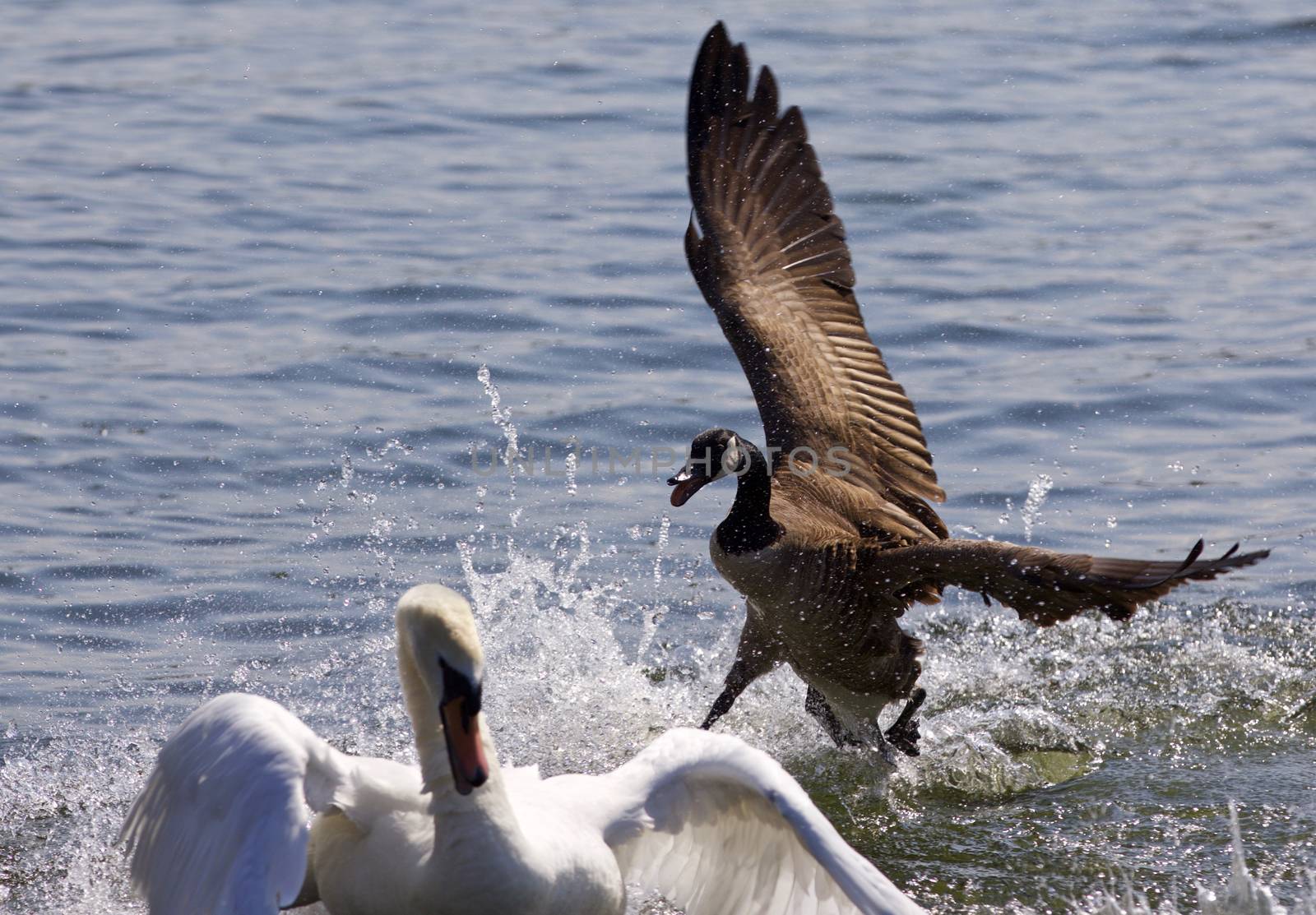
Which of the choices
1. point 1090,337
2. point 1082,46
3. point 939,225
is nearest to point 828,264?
point 1090,337

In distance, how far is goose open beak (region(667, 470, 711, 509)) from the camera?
19.7ft

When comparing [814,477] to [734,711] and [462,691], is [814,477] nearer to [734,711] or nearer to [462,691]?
[734,711]

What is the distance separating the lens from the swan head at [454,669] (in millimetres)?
3959

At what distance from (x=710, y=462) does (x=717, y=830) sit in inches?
65.7

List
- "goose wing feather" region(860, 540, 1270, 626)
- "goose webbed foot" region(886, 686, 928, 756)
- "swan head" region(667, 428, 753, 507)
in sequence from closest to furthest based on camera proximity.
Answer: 1. "goose wing feather" region(860, 540, 1270, 626)
2. "swan head" region(667, 428, 753, 507)
3. "goose webbed foot" region(886, 686, 928, 756)

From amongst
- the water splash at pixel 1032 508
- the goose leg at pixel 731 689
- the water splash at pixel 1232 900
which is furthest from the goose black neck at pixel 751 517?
the water splash at pixel 1032 508

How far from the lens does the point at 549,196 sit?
12.0 m

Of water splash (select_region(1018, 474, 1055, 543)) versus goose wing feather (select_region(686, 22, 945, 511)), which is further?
water splash (select_region(1018, 474, 1055, 543))

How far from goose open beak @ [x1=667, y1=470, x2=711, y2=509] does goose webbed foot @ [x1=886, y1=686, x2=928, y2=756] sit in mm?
1127

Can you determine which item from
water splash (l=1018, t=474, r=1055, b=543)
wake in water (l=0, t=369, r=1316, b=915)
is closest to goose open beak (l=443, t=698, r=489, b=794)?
wake in water (l=0, t=369, r=1316, b=915)

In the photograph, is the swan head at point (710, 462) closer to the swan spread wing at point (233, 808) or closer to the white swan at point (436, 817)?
the white swan at point (436, 817)

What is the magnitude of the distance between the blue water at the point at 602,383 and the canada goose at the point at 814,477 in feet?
1.42

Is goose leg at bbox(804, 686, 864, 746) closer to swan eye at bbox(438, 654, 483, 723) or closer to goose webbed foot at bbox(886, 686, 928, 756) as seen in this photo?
goose webbed foot at bbox(886, 686, 928, 756)

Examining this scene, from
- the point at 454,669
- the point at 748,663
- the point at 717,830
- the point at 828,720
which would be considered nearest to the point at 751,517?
the point at 748,663
